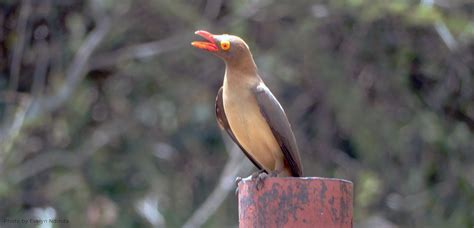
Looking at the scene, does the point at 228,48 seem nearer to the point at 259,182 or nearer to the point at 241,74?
the point at 241,74

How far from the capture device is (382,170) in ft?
40.1

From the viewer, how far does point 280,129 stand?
615cm

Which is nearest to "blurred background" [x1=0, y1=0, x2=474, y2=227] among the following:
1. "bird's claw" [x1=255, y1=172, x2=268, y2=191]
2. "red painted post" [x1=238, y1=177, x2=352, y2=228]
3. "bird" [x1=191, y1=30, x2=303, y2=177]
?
"bird" [x1=191, y1=30, x2=303, y2=177]

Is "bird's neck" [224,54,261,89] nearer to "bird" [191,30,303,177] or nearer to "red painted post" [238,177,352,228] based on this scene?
"bird" [191,30,303,177]

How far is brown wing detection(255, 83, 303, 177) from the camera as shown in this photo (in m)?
6.07

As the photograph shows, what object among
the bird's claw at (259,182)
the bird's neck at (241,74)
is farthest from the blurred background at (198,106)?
the bird's claw at (259,182)

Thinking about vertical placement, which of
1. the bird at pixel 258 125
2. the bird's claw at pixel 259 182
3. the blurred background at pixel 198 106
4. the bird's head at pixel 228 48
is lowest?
the blurred background at pixel 198 106

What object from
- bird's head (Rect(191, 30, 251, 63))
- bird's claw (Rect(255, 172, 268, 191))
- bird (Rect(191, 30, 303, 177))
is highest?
bird's claw (Rect(255, 172, 268, 191))

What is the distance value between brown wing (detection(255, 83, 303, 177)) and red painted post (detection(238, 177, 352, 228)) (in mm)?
1231

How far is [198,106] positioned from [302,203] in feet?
25.2

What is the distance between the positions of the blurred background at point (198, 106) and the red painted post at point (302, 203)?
22.0 ft

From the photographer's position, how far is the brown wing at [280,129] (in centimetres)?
607

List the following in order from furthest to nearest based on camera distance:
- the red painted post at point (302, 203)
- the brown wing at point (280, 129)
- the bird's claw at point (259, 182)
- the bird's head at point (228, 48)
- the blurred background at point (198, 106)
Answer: the blurred background at point (198, 106) < the bird's head at point (228, 48) < the brown wing at point (280, 129) < the bird's claw at point (259, 182) < the red painted post at point (302, 203)

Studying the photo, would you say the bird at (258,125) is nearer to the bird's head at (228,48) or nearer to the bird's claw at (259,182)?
the bird's head at (228,48)
